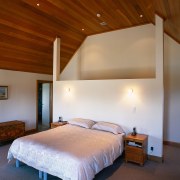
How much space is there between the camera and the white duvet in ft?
8.59

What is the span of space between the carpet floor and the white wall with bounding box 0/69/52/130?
1969mm

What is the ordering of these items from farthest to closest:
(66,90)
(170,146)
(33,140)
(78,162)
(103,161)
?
1. (66,90)
2. (170,146)
3. (33,140)
4. (103,161)
5. (78,162)

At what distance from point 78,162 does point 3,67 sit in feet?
13.6

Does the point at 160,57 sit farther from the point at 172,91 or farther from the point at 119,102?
the point at 172,91

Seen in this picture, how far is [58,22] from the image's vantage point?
4.49 m

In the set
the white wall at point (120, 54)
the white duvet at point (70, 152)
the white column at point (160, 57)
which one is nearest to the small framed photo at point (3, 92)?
the white duvet at point (70, 152)

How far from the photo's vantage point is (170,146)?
4848mm

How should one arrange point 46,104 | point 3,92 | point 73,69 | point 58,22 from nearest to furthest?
point 58,22, point 3,92, point 73,69, point 46,104

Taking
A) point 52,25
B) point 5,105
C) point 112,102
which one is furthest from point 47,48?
point 112,102

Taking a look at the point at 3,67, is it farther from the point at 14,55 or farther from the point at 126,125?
the point at 126,125

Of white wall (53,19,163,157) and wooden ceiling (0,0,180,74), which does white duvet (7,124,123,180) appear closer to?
white wall (53,19,163,157)

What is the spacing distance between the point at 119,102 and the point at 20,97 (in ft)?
11.7

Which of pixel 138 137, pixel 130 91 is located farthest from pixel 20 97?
pixel 138 137

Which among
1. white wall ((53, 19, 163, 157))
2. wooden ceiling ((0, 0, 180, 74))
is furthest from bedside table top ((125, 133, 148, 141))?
wooden ceiling ((0, 0, 180, 74))
